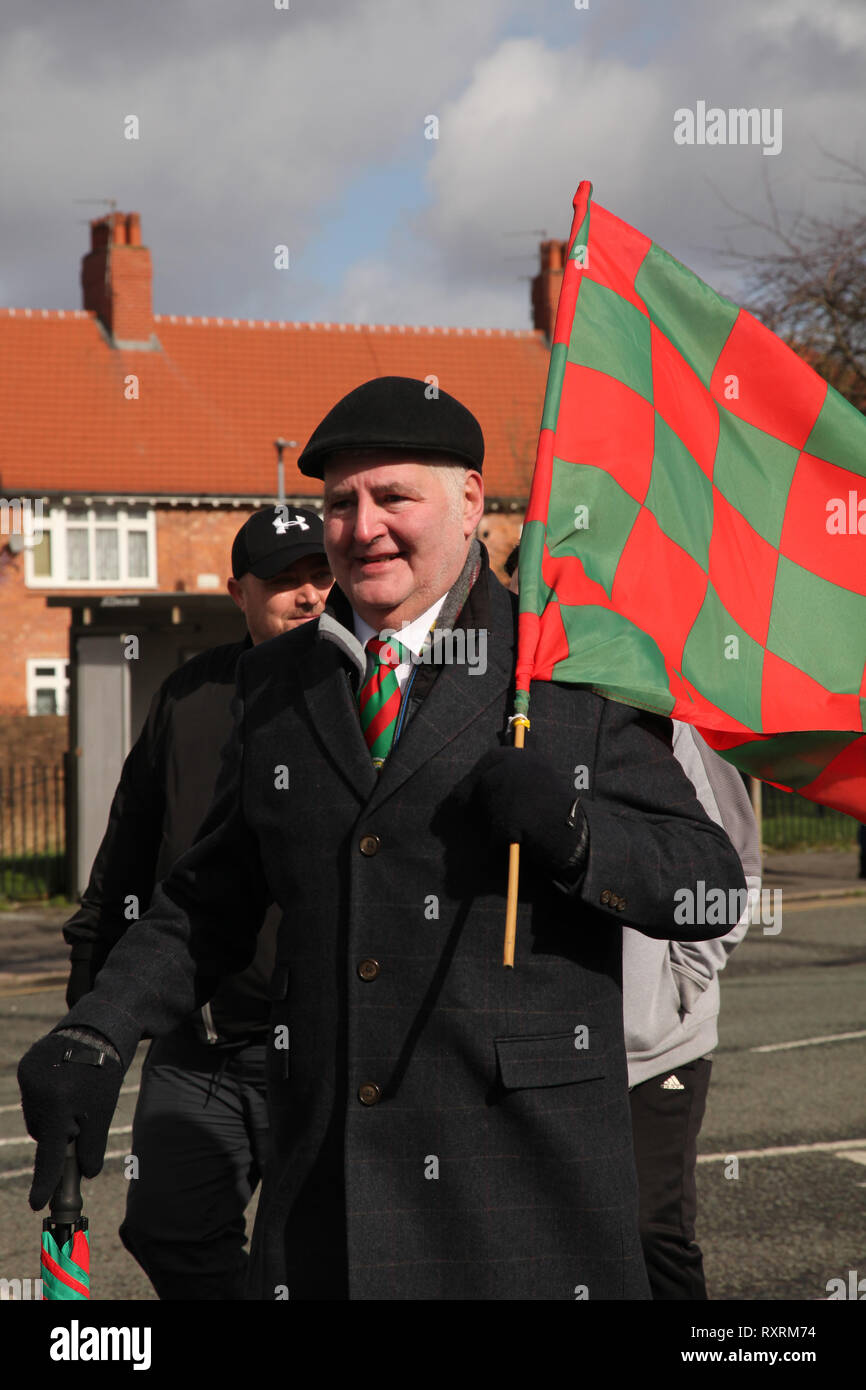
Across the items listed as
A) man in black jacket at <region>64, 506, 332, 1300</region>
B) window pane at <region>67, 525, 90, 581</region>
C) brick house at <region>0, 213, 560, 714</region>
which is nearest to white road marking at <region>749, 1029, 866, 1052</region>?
man in black jacket at <region>64, 506, 332, 1300</region>

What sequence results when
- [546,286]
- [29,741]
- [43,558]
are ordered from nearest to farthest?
[29,741], [43,558], [546,286]

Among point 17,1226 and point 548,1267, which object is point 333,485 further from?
point 17,1226

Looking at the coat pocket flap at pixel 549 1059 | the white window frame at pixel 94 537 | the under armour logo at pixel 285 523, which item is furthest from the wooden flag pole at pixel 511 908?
the white window frame at pixel 94 537

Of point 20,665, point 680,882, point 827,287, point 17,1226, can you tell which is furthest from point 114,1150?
point 20,665

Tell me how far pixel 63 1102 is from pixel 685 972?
187cm

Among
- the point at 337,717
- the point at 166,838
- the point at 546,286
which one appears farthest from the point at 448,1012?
the point at 546,286

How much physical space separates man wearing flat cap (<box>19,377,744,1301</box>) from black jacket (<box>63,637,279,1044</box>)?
1.33m

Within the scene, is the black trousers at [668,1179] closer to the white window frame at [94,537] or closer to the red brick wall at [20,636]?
the white window frame at [94,537]

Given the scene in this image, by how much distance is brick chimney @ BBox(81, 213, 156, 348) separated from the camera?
3997 centimetres

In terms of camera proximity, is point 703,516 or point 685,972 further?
point 685,972

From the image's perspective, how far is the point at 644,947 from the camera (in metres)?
3.86

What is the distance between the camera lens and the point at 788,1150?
22.1 feet

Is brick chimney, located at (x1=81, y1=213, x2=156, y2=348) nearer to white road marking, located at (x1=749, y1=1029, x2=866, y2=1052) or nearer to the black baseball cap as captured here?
white road marking, located at (x1=749, y1=1029, x2=866, y2=1052)

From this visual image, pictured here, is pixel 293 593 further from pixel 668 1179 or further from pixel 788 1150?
pixel 788 1150
